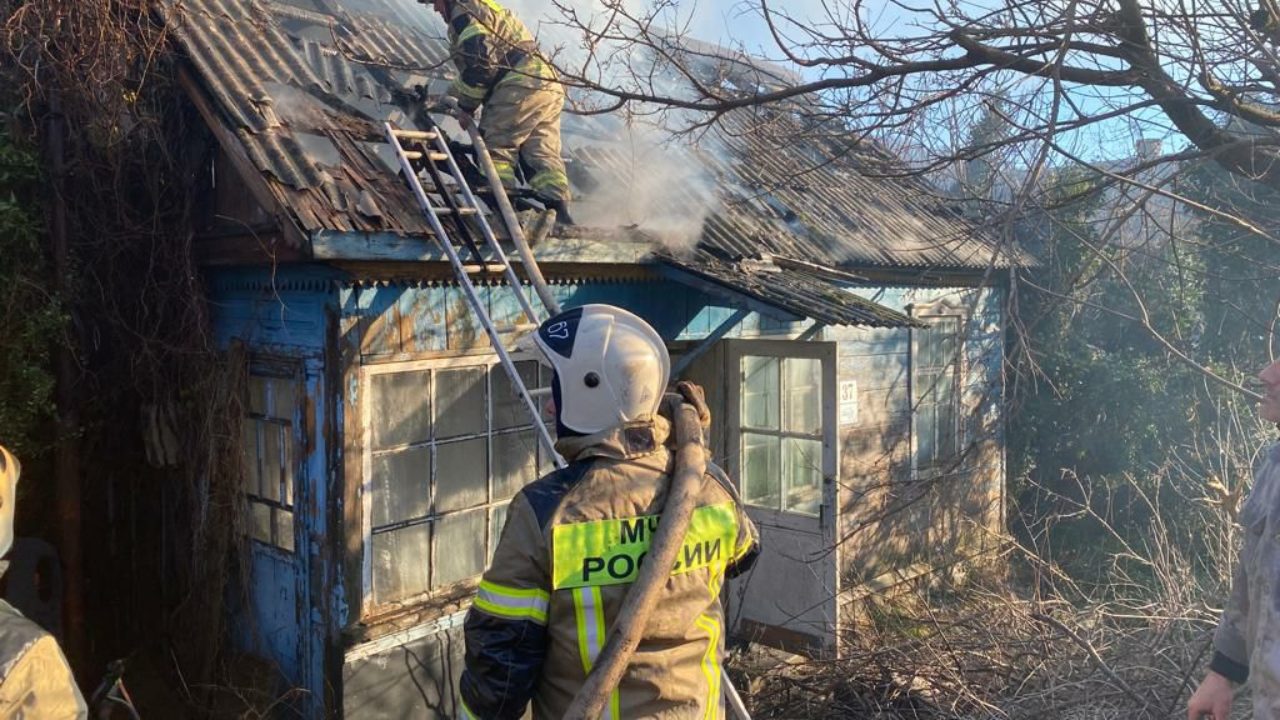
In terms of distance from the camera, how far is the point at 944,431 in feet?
30.8

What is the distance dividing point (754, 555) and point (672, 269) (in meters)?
3.24

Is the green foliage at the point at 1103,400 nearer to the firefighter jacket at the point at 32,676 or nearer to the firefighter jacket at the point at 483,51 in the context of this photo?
the firefighter jacket at the point at 483,51

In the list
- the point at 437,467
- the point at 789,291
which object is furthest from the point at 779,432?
the point at 437,467

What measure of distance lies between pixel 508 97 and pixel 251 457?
2.60m

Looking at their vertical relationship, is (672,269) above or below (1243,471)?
above

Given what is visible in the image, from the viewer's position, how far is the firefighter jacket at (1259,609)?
2457mm

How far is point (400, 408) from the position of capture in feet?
15.9

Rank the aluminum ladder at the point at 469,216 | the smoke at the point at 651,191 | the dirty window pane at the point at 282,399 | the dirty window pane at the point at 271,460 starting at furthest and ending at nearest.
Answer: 1. the smoke at the point at 651,191
2. the dirty window pane at the point at 271,460
3. the dirty window pane at the point at 282,399
4. the aluminum ladder at the point at 469,216

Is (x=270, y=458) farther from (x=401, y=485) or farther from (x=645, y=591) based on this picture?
(x=645, y=591)

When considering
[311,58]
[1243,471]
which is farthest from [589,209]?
[1243,471]

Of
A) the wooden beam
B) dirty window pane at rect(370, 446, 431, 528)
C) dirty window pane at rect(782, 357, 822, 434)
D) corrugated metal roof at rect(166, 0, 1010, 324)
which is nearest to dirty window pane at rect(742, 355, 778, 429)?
dirty window pane at rect(782, 357, 822, 434)

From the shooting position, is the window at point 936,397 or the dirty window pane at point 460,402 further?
the window at point 936,397

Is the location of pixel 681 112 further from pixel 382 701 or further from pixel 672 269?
pixel 382 701

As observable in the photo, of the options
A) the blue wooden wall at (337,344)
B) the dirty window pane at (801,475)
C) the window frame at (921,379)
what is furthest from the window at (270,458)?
the window frame at (921,379)
